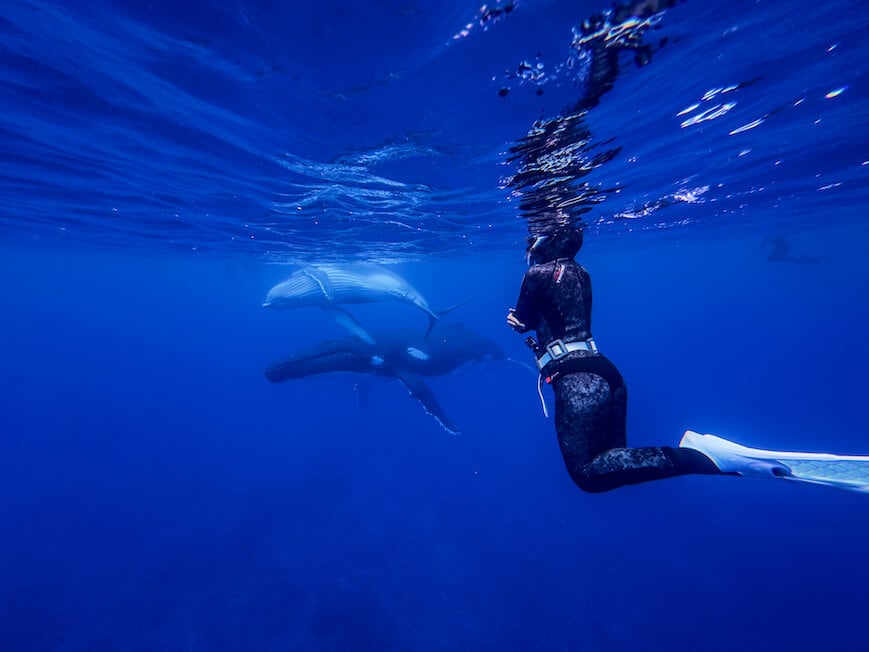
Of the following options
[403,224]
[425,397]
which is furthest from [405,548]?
[403,224]

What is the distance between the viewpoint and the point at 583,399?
4520 millimetres

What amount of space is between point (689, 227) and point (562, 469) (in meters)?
18.8

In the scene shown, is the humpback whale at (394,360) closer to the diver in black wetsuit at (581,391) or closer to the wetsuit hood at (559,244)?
the wetsuit hood at (559,244)

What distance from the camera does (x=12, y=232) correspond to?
1086 inches

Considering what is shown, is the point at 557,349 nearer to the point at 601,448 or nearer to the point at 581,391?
the point at 581,391

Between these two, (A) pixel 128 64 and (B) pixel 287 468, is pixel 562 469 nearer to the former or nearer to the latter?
(B) pixel 287 468

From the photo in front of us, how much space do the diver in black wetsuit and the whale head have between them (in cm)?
1419

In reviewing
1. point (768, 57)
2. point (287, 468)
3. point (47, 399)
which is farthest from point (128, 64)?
point (47, 399)

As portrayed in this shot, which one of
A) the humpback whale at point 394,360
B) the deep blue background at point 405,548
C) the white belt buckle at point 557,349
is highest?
the white belt buckle at point 557,349

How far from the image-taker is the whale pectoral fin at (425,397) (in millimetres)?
14422

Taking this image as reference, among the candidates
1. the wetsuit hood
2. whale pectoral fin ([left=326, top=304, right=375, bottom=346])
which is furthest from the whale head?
the wetsuit hood

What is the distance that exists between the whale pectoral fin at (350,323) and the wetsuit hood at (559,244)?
10.9 m

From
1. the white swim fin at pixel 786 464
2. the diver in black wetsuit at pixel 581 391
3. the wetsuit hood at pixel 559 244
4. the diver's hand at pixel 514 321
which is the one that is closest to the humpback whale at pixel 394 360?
the wetsuit hood at pixel 559 244

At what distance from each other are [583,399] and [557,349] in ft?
2.43
